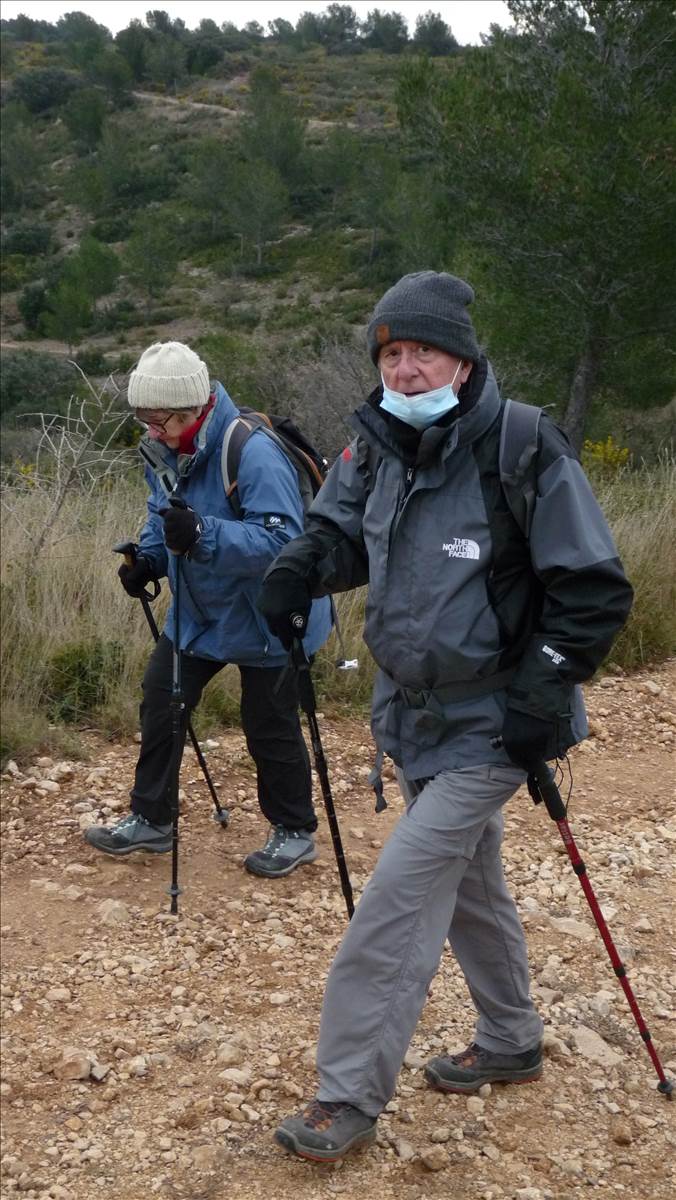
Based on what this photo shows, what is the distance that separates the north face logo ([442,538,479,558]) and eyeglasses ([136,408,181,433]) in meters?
1.47

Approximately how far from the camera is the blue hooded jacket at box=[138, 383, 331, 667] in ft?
12.0

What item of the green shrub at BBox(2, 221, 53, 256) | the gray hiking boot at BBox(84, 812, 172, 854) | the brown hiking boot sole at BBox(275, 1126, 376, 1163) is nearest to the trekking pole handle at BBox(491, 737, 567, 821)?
the brown hiking boot sole at BBox(275, 1126, 376, 1163)

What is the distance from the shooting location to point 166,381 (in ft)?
12.0

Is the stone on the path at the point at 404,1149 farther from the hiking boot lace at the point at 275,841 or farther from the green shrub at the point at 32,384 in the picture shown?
the green shrub at the point at 32,384

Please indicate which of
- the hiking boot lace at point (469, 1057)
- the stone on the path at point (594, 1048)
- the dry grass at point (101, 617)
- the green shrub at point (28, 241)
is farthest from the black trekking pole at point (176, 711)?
the green shrub at point (28, 241)

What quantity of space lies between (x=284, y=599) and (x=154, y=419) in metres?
1.09

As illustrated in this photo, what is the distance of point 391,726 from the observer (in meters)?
2.70

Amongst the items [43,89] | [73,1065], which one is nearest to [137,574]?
[73,1065]

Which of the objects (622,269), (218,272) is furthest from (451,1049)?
(218,272)

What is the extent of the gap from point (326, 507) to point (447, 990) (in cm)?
158

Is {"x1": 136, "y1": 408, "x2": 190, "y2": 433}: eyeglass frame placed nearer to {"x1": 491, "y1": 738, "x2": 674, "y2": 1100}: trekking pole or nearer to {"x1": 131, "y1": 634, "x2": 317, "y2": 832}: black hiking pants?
{"x1": 131, "y1": 634, "x2": 317, "y2": 832}: black hiking pants

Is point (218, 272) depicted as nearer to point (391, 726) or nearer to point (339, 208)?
point (339, 208)

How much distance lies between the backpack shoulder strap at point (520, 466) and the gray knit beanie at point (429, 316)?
0.21 metres

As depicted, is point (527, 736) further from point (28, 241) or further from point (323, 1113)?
point (28, 241)
